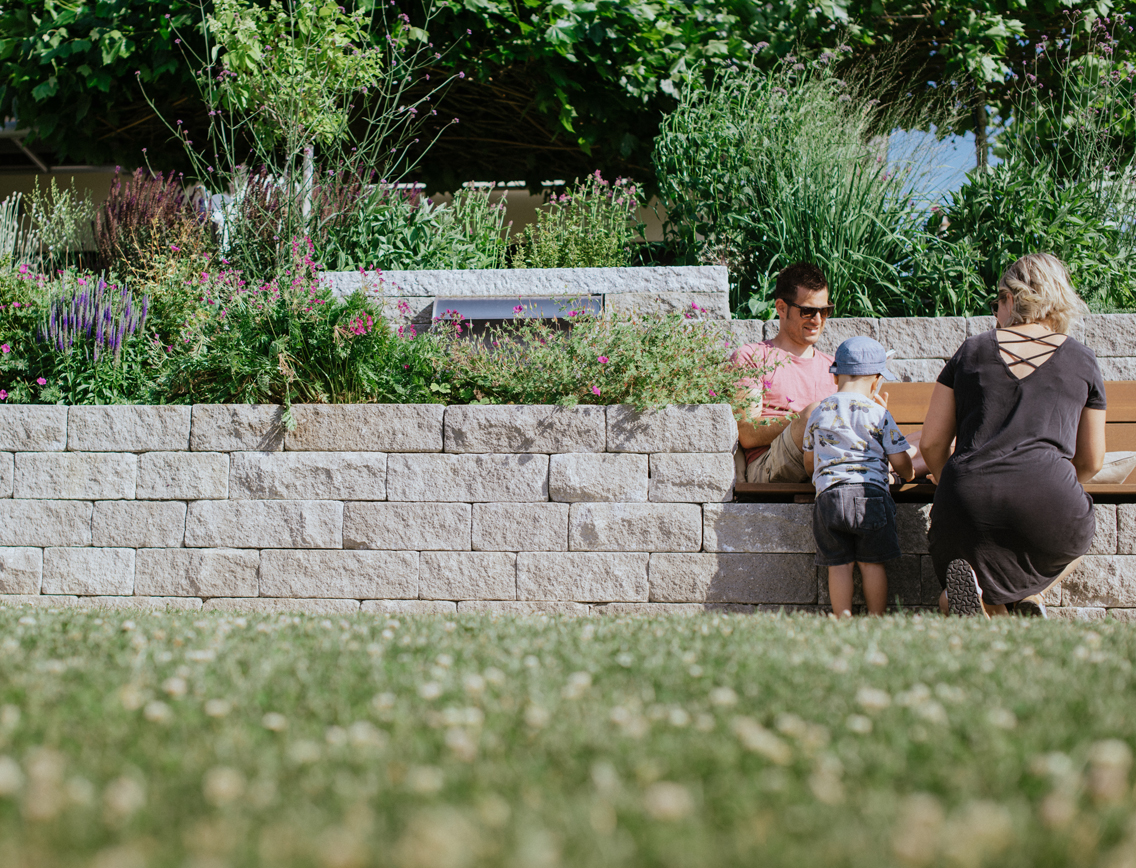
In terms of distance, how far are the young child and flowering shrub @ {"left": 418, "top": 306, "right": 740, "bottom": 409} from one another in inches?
26.2

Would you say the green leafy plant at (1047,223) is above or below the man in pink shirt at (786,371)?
above

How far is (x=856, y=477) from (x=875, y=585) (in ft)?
1.45

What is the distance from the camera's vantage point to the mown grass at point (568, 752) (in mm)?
1128

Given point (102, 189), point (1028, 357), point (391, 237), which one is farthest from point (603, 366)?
point (102, 189)

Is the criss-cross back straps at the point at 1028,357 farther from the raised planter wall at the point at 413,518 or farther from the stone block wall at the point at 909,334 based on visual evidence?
the stone block wall at the point at 909,334

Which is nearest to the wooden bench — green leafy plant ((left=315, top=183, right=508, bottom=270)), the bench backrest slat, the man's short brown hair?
the bench backrest slat

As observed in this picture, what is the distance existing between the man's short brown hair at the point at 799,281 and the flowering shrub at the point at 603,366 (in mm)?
374

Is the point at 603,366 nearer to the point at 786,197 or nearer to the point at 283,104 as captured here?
the point at 786,197

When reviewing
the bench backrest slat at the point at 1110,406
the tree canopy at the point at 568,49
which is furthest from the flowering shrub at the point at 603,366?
the tree canopy at the point at 568,49

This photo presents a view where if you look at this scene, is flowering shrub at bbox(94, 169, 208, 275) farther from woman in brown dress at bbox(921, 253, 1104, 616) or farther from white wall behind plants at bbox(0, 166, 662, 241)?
woman in brown dress at bbox(921, 253, 1104, 616)

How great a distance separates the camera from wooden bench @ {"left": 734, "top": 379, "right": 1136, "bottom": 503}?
12.7 ft

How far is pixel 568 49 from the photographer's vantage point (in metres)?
6.66

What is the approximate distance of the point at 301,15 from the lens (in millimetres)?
5676

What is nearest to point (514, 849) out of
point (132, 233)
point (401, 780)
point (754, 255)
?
point (401, 780)
